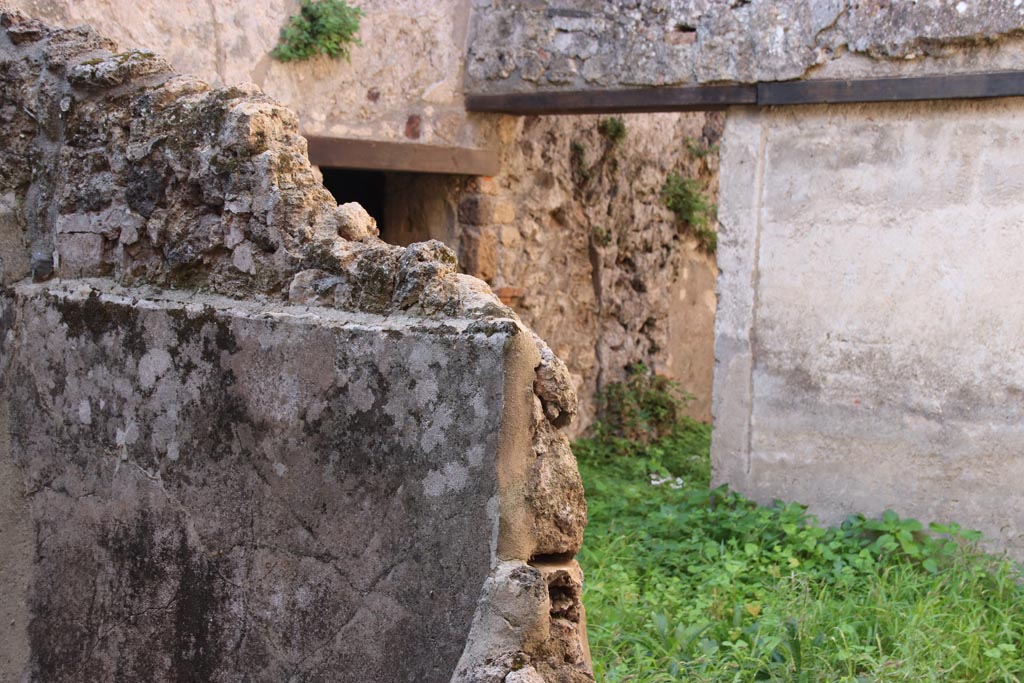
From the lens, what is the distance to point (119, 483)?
1.98m

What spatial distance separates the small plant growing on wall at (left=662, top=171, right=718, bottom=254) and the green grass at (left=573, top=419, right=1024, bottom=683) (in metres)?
2.66

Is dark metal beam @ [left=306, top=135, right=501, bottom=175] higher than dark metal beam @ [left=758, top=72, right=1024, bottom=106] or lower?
lower

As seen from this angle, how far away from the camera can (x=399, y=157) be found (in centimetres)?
510

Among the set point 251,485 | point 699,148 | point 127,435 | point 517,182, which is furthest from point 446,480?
point 699,148

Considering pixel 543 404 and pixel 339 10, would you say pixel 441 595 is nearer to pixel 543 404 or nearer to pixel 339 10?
pixel 543 404

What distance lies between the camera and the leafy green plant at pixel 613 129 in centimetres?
661

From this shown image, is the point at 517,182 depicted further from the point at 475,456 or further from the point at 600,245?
the point at 475,456

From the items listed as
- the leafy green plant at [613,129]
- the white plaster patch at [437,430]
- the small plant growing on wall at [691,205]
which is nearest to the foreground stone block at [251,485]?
the white plaster patch at [437,430]

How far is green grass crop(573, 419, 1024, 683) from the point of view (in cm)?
329

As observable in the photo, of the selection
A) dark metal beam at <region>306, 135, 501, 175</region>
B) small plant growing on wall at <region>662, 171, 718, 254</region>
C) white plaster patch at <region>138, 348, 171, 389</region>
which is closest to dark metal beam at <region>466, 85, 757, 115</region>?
dark metal beam at <region>306, 135, 501, 175</region>

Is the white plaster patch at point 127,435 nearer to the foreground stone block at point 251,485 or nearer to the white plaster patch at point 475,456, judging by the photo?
the foreground stone block at point 251,485

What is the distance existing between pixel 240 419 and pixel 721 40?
3657mm

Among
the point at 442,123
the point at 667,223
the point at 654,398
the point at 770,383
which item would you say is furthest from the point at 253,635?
the point at 667,223

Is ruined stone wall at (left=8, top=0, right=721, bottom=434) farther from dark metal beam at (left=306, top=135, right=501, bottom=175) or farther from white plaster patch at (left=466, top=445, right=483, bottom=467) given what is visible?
white plaster patch at (left=466, top=445, right=483, bottom=467)
